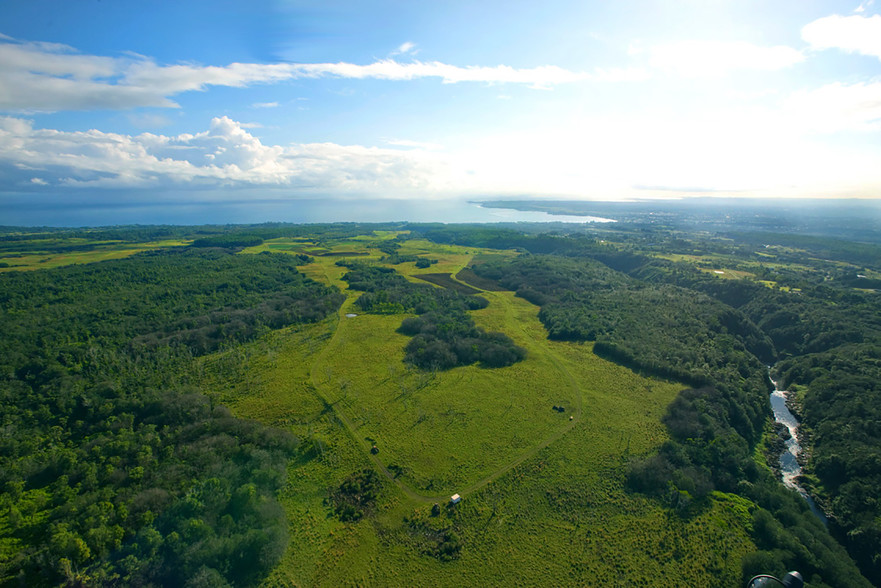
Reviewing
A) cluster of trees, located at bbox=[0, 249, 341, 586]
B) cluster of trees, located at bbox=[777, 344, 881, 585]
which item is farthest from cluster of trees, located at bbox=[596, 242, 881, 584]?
cluster of trees, located at bbox=[0, 249, 341, 586]

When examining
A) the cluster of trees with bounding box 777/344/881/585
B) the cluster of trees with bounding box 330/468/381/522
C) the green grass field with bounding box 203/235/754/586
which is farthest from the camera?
the cluster of trees with bounding box 777/344/881/585

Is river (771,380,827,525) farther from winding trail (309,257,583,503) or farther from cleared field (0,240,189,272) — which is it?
cleared field (0,240,189,272)

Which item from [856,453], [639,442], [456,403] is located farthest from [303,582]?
[856,453]

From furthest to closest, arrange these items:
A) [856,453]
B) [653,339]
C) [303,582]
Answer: [653,339] → [856,453] → [303,582]

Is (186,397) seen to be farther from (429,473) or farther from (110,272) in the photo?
(110,272)

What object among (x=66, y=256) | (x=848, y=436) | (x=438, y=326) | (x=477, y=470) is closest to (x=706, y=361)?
(x=848, y=436)

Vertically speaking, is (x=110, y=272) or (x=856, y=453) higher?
(x=110, y=272)
